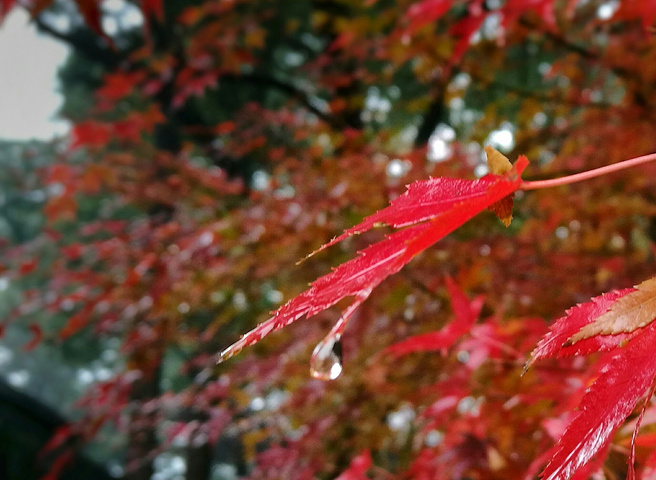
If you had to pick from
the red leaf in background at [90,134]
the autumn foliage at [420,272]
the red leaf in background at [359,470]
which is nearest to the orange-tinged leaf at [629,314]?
the autumn foliage at [420,272]

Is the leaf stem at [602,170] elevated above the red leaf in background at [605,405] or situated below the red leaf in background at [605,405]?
above

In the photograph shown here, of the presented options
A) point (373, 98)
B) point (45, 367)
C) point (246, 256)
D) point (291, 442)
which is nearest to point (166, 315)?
point (246, 256)

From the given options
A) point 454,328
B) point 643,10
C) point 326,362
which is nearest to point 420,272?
point 454,328

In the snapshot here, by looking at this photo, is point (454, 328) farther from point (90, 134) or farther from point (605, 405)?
point (90, 134)

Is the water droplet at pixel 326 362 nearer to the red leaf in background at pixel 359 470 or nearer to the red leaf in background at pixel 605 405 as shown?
the red leaf in background at pixel 605 405

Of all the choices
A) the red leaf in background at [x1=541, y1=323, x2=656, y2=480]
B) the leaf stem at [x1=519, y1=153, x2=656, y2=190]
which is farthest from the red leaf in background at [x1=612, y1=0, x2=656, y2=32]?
the red leaf in background at [x1=541, y1=323, x2=656, y2=480]

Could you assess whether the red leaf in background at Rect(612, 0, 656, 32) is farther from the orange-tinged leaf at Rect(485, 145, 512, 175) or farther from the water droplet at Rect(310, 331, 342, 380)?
the water droplet at Rect(310, 331, 342, 380)

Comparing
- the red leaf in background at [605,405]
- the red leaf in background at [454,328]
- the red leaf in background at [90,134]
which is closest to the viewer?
the red leaf in background at [605,405]
